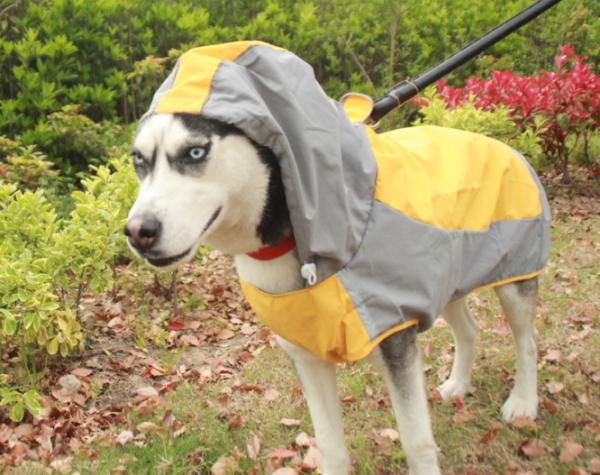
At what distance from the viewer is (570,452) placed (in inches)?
89.4

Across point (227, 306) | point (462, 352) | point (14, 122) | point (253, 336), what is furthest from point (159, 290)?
point (14, 122)

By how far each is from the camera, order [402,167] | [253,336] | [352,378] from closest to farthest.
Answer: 1. [402,167]
2. [352,378]
3. [253,336]

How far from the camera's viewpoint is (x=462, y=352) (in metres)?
2.87

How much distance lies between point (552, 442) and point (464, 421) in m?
0.41

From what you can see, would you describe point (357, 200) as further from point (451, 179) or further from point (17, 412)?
point (17, 412)

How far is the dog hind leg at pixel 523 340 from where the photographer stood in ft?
8.13

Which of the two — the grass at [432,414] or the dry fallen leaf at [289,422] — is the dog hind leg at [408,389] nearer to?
the grass at [432,414]

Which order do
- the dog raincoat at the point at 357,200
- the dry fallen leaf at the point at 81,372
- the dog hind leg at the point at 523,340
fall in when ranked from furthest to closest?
1. the dry fallen leaf at the point at 81,372
2. the dog hind leg at the point at 523,340
3. the dog raincoat at the point at 357,200

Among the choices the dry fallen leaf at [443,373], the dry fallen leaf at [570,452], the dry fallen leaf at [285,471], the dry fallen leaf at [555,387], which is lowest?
the dry fallen leaf at [443,373]

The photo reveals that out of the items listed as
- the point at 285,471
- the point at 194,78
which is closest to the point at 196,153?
the point at 194,78

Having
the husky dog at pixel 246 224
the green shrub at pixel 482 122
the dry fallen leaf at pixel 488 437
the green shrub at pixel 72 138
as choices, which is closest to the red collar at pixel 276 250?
the husky dog at pixel 246 224

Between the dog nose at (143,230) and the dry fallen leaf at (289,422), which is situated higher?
the dog nose at (143,230)

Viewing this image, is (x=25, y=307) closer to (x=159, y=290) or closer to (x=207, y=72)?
(x=159, y=290)

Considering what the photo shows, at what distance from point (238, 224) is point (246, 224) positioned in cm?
3
